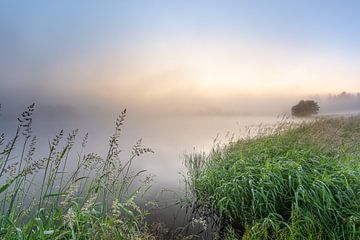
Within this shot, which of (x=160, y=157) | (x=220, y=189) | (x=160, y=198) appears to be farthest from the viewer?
(x=160, y=157)

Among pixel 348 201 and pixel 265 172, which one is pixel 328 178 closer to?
pixel 348 201

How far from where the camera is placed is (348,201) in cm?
360

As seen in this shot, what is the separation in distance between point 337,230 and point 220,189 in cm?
159

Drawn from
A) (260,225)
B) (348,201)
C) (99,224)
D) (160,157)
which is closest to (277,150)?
(348,201)

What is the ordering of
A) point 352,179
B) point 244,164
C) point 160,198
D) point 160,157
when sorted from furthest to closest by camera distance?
1. point 160,157
2. point 160,198
3. point 244,164
4. point 352,179

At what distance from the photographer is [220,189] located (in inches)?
170

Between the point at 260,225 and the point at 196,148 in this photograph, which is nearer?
the point at 260,225

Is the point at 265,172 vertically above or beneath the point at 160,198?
above

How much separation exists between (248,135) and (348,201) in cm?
461

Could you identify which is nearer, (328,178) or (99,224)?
(99,224)

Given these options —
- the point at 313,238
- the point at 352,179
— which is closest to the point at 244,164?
the point at 352,179

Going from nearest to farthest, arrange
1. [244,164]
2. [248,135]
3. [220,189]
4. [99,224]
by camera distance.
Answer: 1. [99,224]
2. [220,189]
3. [244,164]
4. [248,135]

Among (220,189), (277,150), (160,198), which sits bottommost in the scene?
(160,198)

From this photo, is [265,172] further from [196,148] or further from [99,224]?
[196,148]
